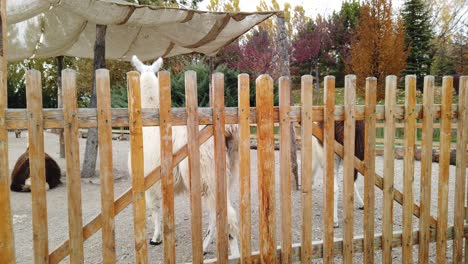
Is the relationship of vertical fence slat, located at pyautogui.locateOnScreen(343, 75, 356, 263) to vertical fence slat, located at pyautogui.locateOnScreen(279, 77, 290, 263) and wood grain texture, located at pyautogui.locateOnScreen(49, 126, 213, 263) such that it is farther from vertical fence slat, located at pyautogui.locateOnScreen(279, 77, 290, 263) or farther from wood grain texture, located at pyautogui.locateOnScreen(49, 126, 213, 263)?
wood grain texture, located at pyautogui.locateOnScreen(49, 126, 213, 263)

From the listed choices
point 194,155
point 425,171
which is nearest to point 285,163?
point 194,155

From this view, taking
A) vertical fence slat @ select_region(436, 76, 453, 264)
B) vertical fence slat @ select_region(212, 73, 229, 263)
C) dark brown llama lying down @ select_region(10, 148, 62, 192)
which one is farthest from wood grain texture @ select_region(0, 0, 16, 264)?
dark brown llama lying down @ select_region(10, 148, 62, 192)

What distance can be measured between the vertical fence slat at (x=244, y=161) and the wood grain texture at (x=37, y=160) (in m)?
1.23

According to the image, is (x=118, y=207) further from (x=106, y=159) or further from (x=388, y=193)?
(x=388, y=193)

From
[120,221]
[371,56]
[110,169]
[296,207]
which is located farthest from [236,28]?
[371,56]

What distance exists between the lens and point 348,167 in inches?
111

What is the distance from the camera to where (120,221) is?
5.10 m

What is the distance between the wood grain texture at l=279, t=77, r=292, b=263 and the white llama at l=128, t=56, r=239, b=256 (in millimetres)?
763

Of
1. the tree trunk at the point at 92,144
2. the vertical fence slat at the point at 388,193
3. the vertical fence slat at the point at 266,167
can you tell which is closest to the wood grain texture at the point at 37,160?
the vertical fence slat at the point at 266,167

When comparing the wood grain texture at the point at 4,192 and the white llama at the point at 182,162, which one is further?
the white llama at the point at 182,162

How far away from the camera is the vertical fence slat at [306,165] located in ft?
8.49

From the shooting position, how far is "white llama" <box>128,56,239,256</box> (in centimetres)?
345

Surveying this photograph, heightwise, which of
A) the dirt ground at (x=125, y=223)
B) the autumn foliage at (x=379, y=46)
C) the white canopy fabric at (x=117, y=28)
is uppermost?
the autumn foliage at (x=379, y=46)

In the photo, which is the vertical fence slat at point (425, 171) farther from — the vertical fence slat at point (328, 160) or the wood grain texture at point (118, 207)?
the wood grain texture at point (118, 207)
